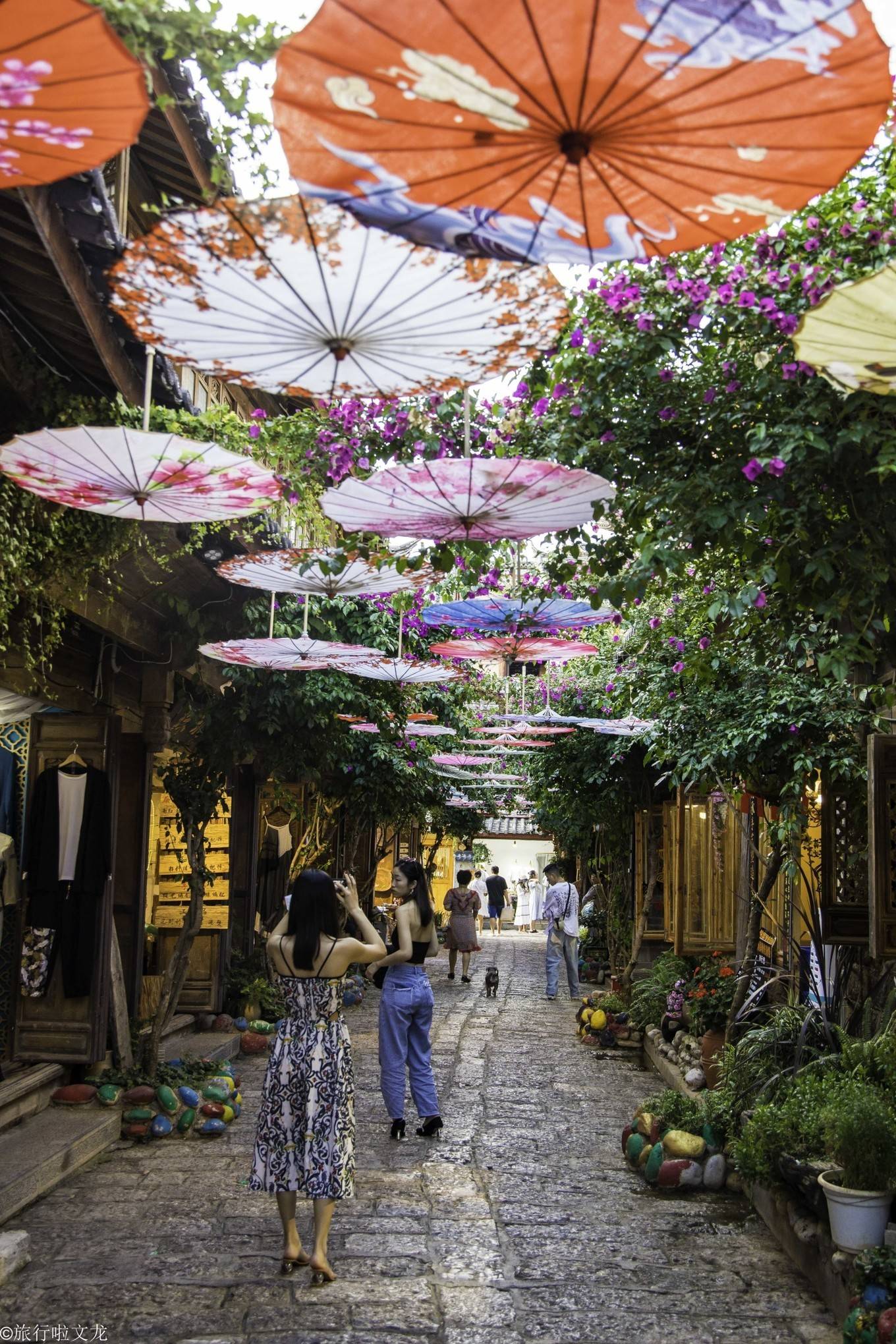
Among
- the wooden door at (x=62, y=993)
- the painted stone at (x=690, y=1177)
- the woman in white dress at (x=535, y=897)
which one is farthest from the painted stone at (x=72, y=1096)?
the woman in white dress at (x=535, y=897)

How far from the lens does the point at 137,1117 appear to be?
27.7 ft

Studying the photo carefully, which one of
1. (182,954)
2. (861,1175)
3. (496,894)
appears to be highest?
(182,954)

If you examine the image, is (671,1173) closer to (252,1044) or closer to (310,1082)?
(310,1082)

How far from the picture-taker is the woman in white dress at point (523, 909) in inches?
1959

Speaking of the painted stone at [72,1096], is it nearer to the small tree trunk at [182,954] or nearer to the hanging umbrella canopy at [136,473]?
the small tree trunk at [182,954]

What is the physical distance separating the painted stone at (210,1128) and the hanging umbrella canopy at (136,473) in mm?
4924

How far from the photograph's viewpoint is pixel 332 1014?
5887 mm

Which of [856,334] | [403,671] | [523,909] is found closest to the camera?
[856,334]

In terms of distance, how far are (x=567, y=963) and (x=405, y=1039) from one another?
1077 centimetres

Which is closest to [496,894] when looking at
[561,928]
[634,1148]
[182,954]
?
[561,928]

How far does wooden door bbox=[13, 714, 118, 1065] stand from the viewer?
8641 mm

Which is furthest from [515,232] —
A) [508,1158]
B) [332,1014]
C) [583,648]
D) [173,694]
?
[173,694]

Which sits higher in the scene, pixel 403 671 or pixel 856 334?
pixel 856 334

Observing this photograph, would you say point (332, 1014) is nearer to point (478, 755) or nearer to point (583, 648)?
point (583, 648)
